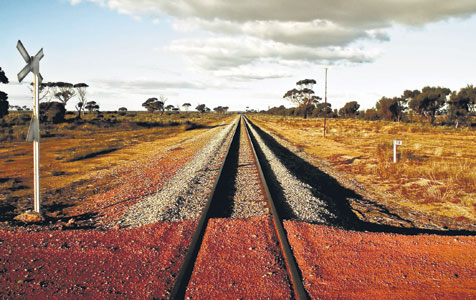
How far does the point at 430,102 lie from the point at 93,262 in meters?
69.5

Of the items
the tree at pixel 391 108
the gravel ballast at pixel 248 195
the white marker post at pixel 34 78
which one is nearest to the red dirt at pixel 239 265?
the gravel ballast at pixel 248 195

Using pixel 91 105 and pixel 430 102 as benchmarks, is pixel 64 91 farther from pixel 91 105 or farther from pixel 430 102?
pixel 430 102

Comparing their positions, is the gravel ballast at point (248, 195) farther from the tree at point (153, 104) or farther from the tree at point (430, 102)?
the tree at point (153, 104)

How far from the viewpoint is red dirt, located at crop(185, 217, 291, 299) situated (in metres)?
3.51

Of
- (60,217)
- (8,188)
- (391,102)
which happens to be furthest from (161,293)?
(391,102)

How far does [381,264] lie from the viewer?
4223mm

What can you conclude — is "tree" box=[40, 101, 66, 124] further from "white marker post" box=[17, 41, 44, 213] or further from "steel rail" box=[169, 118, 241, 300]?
"steel rail" box=[169, 118, 241, 300]

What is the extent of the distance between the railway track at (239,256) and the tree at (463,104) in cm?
5901

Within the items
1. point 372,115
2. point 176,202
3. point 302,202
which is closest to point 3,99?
point 176,202

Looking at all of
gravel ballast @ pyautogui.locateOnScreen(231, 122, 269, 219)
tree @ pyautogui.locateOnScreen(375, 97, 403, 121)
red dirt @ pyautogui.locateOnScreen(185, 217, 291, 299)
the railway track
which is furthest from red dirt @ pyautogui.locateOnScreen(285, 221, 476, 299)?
tree @ pyautogui.locateOnScreen(375, 97, 403, 121)

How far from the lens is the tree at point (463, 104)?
49.8 m

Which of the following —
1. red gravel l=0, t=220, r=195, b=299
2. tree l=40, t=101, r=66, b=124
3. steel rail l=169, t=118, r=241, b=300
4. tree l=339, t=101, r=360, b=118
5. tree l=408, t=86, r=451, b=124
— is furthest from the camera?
tree l=339, t=101, r=360, b=118

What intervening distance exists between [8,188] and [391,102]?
255 feet

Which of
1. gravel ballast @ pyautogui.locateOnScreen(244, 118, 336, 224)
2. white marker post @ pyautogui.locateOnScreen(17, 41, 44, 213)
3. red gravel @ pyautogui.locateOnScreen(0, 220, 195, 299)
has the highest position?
white marker post @ pyautogui.locateOnScreen(17, 41, 44, 213)
